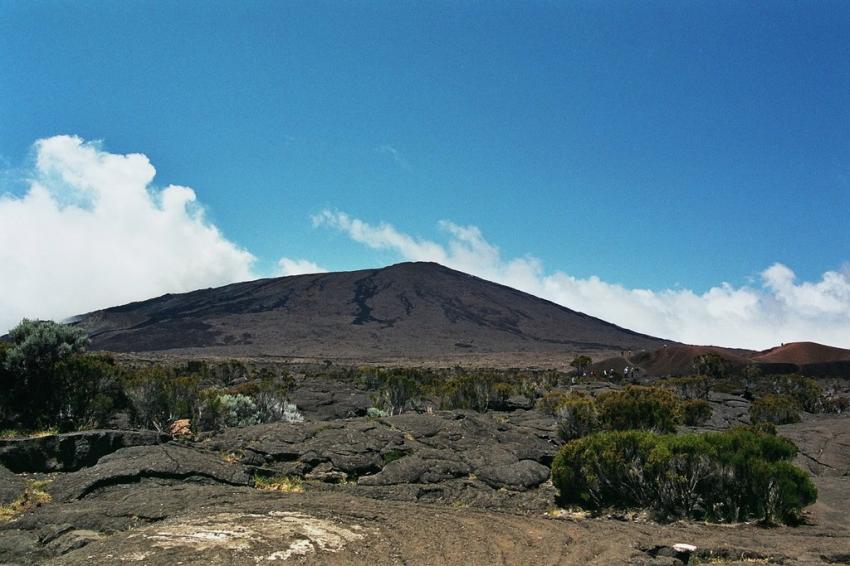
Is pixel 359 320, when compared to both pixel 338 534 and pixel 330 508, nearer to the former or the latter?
pixel 330 508

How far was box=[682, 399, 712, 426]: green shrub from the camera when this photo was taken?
24.5m

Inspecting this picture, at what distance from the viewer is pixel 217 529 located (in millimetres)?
7797

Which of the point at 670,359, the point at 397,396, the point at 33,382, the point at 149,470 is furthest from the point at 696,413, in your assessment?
the point at 670,359

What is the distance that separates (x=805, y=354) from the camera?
80.1 metres

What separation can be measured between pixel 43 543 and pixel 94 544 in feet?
2.72

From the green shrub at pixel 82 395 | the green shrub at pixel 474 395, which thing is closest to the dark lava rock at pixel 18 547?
the green shrub at pixel 82 395

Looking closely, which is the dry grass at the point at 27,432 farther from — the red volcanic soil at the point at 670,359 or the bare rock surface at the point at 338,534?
the red volcanic soil at the point at 670,359

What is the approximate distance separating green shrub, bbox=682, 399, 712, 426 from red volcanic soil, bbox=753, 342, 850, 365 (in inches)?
2424

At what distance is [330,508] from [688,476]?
676 centimetres

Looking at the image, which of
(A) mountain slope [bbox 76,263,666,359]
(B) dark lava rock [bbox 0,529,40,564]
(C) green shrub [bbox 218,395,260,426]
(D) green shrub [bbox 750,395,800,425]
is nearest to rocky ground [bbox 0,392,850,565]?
(B) dark lava rock [bbox 0,529,40,564]

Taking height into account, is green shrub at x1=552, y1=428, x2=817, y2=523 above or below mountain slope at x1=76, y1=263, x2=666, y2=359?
below

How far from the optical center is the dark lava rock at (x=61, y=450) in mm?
11234

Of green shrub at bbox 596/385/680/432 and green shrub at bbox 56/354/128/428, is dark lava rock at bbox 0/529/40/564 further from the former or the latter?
green shrub at bbox 596/385/680/432

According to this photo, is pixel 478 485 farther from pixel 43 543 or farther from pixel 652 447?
pixel 43 543
